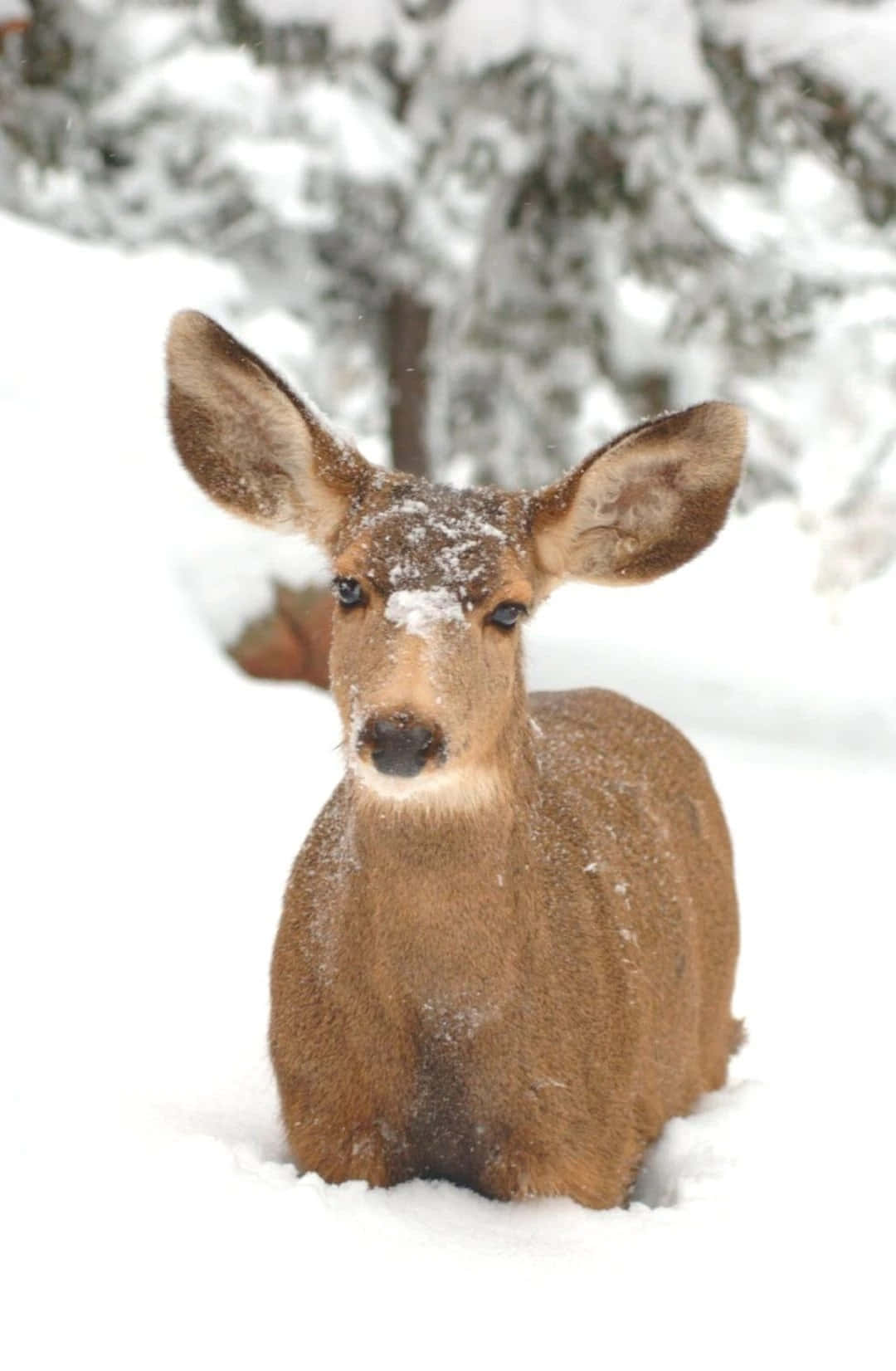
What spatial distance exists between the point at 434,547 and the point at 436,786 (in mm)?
496

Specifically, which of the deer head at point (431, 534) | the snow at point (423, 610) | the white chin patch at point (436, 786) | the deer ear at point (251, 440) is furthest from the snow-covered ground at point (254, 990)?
the deer ear at point (251, 440)

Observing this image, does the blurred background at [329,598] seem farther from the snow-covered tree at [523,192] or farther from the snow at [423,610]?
the snow at [423,610]

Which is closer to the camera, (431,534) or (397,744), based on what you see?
(397,744)

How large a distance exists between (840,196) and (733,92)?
4.63 feet

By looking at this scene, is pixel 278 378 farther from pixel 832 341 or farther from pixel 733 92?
pixel 832 341

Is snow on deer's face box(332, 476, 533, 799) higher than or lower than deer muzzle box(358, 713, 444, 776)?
higher

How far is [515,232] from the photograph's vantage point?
11.3 m

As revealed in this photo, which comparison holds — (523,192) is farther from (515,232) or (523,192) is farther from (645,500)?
(645,500)

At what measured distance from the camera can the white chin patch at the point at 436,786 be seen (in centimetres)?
316

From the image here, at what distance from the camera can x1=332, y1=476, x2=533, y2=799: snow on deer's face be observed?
10.3ft

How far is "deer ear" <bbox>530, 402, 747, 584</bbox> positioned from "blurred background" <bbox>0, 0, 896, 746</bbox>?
5286 millimetres

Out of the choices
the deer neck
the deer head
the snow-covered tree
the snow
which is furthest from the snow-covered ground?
the snow-covered tree

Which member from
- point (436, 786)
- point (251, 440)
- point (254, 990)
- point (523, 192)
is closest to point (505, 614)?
point (436, 786)

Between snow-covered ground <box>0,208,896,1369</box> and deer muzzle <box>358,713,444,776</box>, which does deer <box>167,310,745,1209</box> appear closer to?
deer muzzle <box>358,713,444,776</box>
